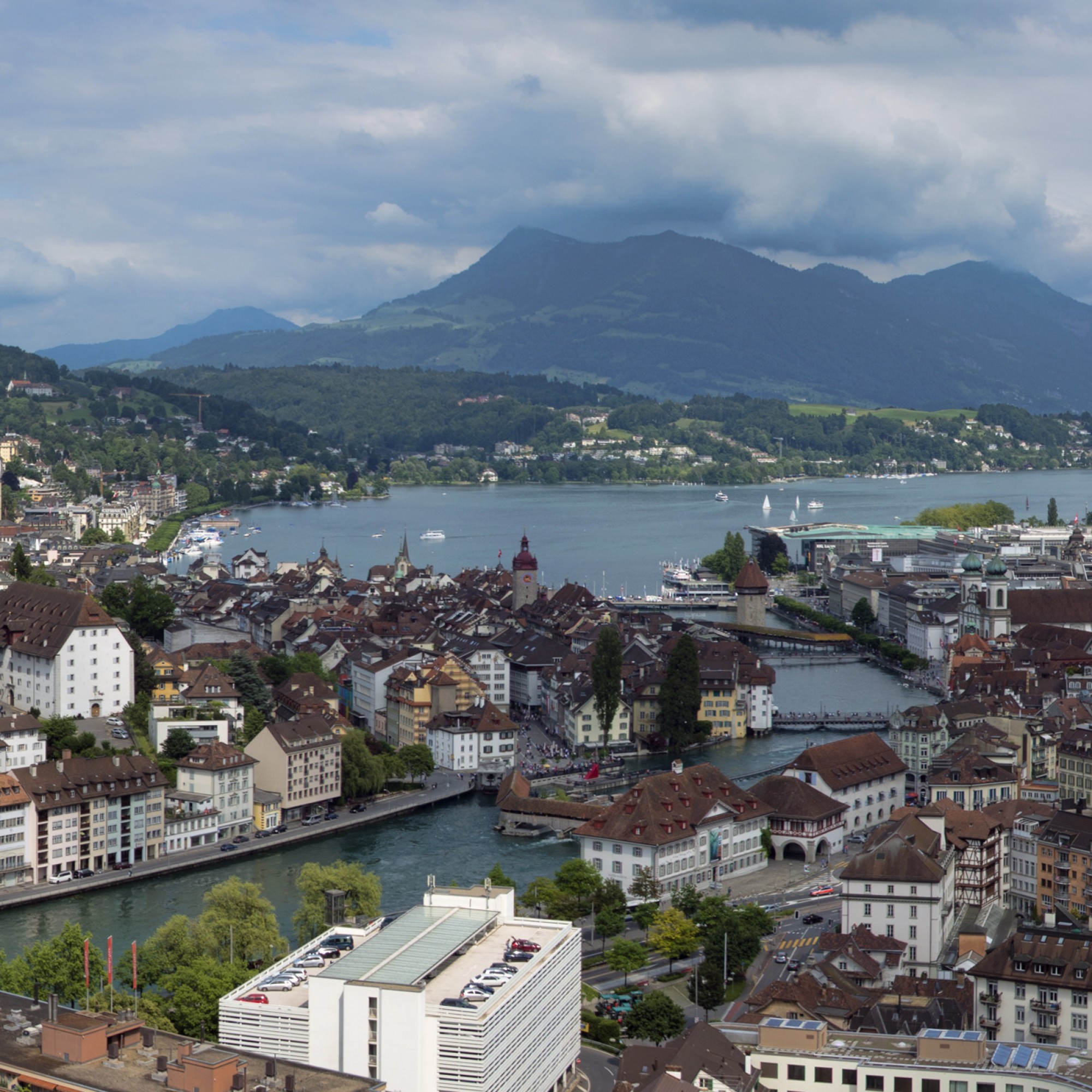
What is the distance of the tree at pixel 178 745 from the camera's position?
31109 millimetres

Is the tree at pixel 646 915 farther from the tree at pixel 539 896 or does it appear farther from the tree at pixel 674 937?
the tree at pixel 539 896

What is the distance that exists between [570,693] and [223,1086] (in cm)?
2496

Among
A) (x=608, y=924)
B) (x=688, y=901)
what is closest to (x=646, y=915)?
(x=688, y=901)

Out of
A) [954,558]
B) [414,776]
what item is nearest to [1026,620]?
[954,558]

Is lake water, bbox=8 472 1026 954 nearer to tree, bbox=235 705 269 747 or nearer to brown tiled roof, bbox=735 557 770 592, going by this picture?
tree, bbox=235 705 269 747

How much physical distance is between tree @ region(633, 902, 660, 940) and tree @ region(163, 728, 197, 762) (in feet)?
34.4

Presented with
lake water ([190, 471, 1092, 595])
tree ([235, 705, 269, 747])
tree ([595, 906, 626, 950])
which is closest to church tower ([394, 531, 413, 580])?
lake water ([190, 471, 1092, 595])

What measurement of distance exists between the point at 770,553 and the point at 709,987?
55.2 m

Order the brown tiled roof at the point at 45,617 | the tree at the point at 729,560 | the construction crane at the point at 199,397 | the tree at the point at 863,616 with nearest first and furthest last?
1. the brown tiled roof at the point at 45,617
2. the tree at the point at 863,616
3. the tree at the point at 729,560
4. the construction crane at the point at 199,397

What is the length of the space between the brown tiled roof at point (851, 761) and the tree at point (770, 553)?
43.0 m

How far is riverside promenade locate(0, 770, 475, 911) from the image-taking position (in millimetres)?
25609

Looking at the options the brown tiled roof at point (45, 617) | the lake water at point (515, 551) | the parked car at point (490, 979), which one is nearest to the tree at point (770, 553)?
the lake water at point (515, 551)

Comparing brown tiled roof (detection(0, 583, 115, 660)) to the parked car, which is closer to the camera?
the parked car

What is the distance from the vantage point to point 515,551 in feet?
267
